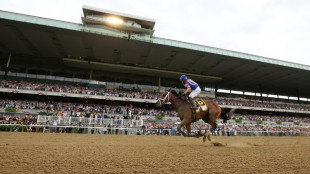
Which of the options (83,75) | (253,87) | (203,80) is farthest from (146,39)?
(253,87)

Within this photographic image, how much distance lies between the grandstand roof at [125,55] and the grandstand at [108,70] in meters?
0.14

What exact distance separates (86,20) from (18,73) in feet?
58.6

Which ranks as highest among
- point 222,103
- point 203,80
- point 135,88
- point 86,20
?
point 86,20

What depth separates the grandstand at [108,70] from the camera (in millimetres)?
25828

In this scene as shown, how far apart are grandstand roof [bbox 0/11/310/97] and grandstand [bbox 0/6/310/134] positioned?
0.46ft

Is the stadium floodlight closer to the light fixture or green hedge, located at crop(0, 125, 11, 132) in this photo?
the light fixture

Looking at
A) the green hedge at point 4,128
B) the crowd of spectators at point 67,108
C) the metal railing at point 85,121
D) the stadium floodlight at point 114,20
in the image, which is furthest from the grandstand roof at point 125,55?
the green hedge at point 4,128

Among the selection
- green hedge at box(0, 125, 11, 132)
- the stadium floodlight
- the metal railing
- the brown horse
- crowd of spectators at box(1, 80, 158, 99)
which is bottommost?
green hedge at box(0, 125, 11, 132)

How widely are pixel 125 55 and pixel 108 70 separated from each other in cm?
753

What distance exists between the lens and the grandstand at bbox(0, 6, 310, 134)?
84.7ft

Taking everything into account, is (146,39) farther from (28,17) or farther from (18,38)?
(18,38)

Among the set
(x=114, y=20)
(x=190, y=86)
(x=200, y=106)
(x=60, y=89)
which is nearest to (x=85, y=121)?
(x=190, y=86)

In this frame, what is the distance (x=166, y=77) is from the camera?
43.3 m

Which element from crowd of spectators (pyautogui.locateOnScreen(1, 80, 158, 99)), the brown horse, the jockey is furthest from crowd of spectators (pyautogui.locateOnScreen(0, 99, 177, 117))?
the jockey
